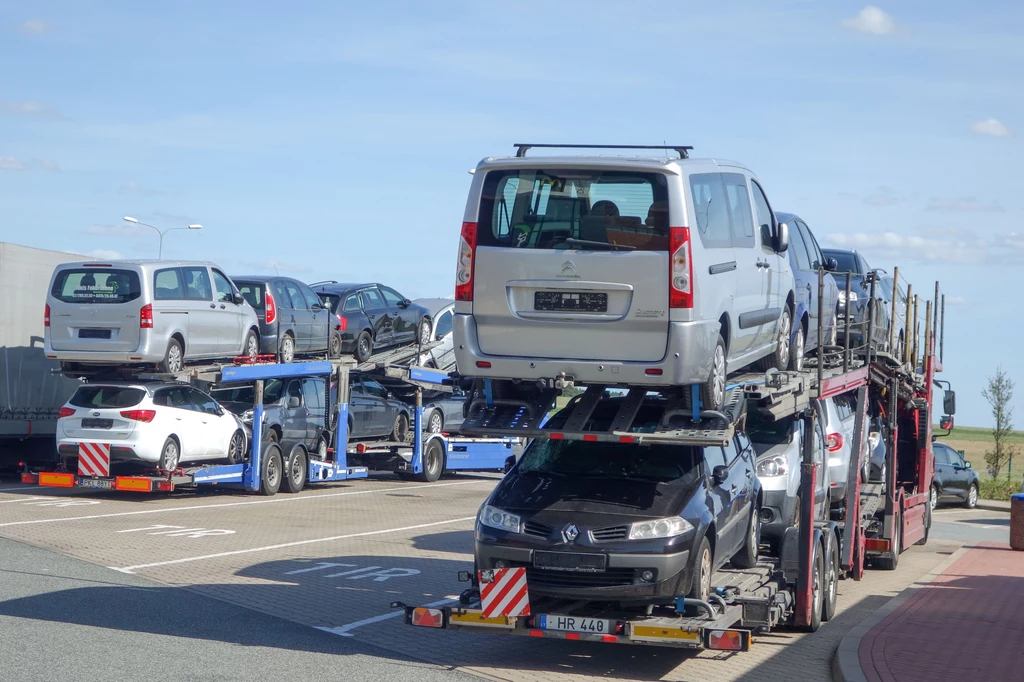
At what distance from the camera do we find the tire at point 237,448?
66.8ft

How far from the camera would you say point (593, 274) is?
8.59 metres

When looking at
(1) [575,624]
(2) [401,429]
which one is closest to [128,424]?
(2) [401,429]

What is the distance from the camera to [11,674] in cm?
794

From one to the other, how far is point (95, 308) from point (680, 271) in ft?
41.2

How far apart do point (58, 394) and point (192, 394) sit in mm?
3501

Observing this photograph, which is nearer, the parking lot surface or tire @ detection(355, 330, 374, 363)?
the parking lot surface

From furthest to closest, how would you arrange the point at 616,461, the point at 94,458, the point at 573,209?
the point at 94,458 → the point at 616,461 → the point at 573,209

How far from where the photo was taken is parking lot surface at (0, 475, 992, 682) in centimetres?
949

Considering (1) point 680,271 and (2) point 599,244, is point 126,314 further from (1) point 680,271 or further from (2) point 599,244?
(1) point 680,271

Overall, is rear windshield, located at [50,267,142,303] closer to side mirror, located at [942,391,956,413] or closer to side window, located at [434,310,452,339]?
side window, located at [434,310,452,339]

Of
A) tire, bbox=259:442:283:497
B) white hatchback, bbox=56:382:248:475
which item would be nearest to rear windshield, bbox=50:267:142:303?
white hatchback, bbox=56:382:248:475

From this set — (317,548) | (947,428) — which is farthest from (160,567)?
(947,428)

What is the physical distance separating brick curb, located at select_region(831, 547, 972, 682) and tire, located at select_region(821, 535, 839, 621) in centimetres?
36

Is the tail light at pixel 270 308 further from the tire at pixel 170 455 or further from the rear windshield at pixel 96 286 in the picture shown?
the rear windshield at pixel 96 286
